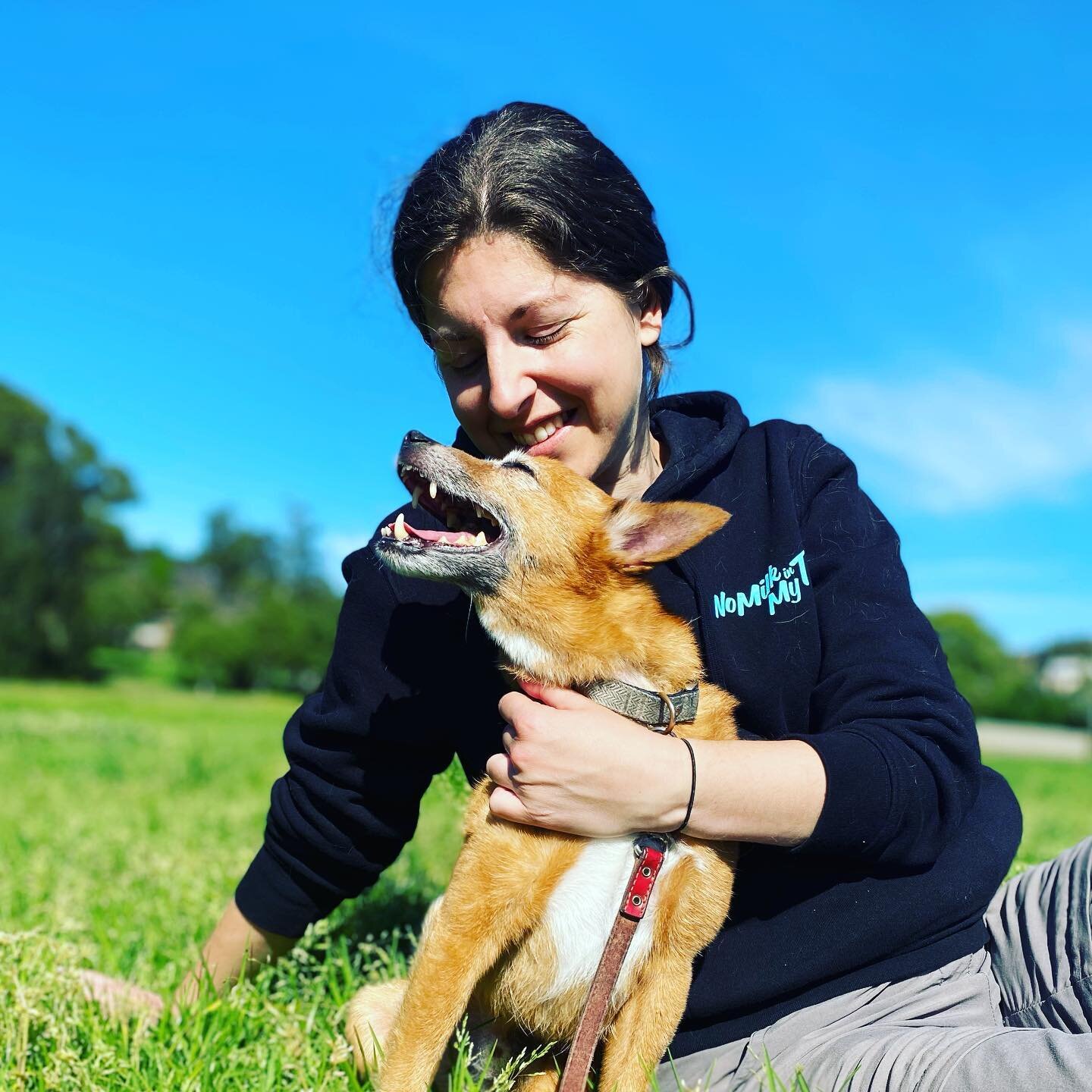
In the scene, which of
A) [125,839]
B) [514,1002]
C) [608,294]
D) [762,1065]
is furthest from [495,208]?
[125,839]

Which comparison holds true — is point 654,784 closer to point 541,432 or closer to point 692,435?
point 541,432

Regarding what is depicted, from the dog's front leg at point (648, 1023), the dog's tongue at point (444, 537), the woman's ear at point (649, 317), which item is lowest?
the dog's front leg at point (648, 1023)

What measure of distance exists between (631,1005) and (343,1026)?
44.3 inches

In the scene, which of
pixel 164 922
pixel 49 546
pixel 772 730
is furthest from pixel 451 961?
pixel 49 546

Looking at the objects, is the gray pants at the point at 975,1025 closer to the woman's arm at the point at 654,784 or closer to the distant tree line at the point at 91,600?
the woman's arm at the point at 654,784

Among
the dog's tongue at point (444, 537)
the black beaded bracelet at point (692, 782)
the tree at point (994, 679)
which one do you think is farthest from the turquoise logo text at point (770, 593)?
the tree at point (994, 679)

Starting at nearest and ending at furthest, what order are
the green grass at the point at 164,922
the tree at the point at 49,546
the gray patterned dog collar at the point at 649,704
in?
the gray patterned dog collar at the point at 649,704 → the green grass at the point at 164,922 → the tree at the point at 49,546

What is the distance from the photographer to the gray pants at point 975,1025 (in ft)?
6.96

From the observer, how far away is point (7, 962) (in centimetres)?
296

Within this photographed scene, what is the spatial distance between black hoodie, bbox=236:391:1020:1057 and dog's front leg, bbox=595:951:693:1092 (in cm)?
12

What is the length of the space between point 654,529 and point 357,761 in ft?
3.93

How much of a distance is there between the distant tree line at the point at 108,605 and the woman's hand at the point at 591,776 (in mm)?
49853

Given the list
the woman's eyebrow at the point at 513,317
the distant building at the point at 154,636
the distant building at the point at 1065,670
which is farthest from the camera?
the distant building at the point at 154,636

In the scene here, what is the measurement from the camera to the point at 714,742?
2482 millimetres
